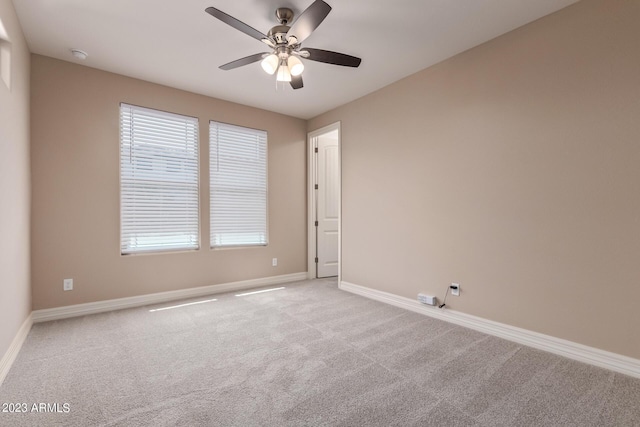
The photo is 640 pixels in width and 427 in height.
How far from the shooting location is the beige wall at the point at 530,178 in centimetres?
214

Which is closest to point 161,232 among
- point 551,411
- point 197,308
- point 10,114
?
point 197,308

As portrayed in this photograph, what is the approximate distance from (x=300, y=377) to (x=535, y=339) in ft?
6.58

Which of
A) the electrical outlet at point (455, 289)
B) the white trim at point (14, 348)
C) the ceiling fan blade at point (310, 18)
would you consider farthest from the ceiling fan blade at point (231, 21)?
the electrical outlet at point (455, 289)

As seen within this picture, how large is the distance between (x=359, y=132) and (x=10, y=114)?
3.52 m

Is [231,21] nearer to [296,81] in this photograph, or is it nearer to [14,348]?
[296,81]

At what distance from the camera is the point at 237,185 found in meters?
4.46

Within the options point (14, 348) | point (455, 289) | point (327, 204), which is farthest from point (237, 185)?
point (455, 289)

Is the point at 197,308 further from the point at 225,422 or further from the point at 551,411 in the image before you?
the point at 551,411

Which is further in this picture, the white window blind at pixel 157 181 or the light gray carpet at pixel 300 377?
the white window blind at pixel 157 181

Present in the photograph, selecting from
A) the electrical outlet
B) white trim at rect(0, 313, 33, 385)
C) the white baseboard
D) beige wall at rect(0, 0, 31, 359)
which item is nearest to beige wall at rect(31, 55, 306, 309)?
beige wall at rect(0, 0, 31, 359)

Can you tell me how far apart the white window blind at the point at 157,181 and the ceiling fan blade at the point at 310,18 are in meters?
2.44

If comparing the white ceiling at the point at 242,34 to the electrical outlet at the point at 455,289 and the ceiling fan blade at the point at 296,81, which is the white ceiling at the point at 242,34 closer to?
the ceiling fan blade at the point at 296,81

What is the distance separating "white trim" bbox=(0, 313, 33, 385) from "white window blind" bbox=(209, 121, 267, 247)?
1.97 m

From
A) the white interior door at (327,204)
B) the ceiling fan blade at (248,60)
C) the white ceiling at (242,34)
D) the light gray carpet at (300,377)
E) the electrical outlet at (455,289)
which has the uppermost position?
the white ceiling at (242,34)
